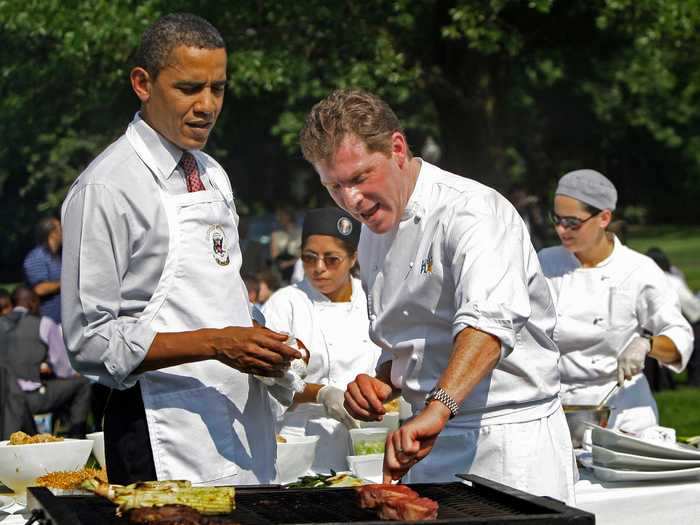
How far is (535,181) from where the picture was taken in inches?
1377

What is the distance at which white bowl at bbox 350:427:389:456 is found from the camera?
12.9 feet

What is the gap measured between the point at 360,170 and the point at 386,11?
9.53m

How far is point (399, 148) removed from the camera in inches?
109

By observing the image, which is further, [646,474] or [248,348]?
[646,474]

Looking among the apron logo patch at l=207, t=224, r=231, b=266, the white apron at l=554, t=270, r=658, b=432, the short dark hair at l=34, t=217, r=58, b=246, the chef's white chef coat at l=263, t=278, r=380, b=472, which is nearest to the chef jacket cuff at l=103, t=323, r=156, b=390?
the apron logo patch at l=207, t=224, r=231, b=266

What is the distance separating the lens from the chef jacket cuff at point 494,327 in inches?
98.9

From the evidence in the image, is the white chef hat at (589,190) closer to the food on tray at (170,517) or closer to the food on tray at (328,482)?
the food on tray at (328,482)

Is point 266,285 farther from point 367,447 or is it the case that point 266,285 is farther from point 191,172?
point 191,172

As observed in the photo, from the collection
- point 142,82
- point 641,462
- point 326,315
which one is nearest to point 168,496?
point 142,82

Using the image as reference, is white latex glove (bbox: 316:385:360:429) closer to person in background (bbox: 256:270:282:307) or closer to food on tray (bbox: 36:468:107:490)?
food on tray (bbox: 36:468:107:490)

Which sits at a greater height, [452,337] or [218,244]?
[218,244]

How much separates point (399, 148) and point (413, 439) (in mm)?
710

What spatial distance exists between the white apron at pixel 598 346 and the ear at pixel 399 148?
7.41 ft

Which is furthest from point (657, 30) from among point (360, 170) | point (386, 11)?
point (360, 170)
